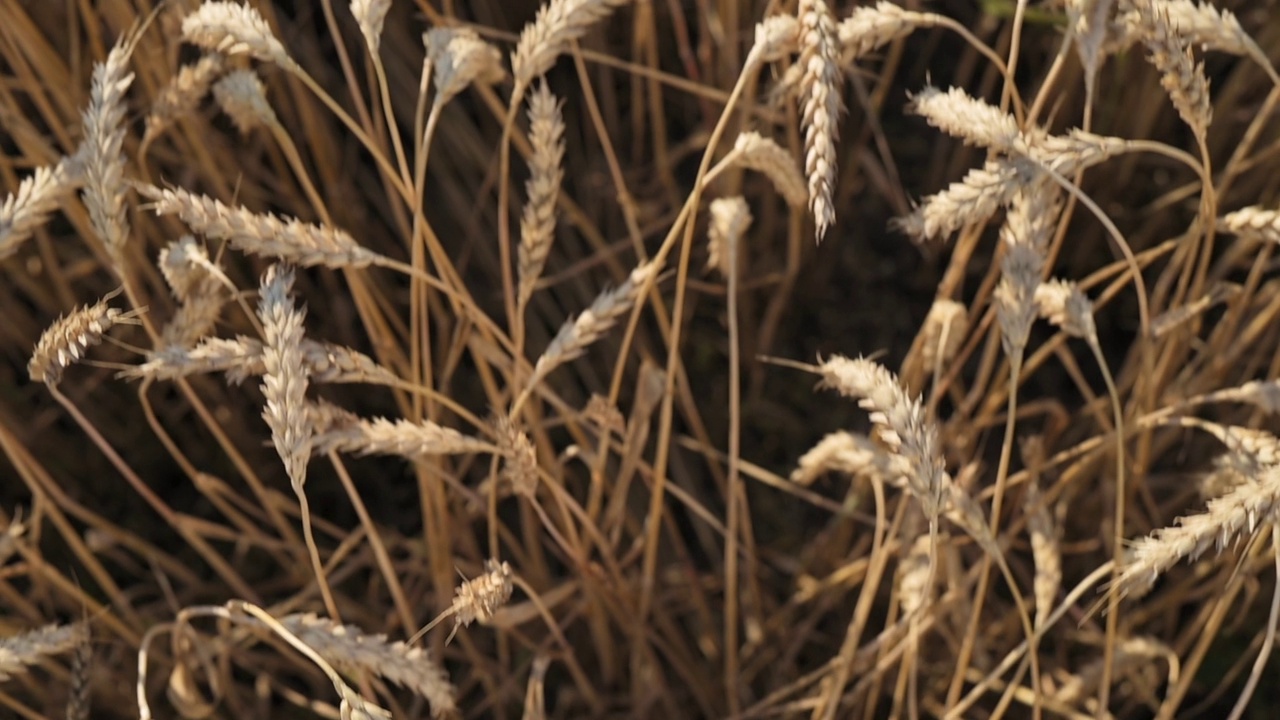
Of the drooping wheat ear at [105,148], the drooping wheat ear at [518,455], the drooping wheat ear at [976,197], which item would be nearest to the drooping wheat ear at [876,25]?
the drooping wheat ear at [976,197]

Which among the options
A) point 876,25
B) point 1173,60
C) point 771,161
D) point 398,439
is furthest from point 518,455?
point 1173,60

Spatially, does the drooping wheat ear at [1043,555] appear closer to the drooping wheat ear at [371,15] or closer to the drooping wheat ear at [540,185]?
the drooping wheat ear at [540,185]

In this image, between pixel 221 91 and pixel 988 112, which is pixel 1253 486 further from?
pixel 221 91

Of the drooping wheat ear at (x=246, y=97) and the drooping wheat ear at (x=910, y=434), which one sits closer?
the drooping wheat ear at (x=910, y=434)

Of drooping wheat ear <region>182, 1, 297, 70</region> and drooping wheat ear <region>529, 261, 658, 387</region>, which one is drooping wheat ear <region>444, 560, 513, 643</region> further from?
drooping wheat ear <region>182, 1, 297, 70</region>

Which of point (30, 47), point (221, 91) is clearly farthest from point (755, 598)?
point (30, 47)

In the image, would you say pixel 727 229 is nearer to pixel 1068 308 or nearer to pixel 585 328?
pixel 585 328

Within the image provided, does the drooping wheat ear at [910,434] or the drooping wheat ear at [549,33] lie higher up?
the drooping wheat ear at [549,33]

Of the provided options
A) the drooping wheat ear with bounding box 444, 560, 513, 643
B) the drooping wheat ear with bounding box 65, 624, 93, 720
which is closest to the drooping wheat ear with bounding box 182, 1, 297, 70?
the drooping wheat ear with bounding box 444, 560, 513, 643
